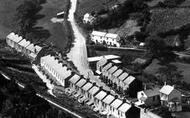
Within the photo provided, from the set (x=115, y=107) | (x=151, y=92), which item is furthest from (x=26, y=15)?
(x=115, y=107)

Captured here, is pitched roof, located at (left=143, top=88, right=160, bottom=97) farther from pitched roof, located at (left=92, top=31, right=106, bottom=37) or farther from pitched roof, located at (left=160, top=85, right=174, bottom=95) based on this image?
pitched roof, located at (left=92, top=31, right=106, bottom=37)

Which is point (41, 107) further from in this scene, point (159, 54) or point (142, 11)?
point (142, 11)

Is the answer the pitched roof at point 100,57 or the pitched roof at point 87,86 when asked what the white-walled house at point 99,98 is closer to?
the pitched roof at point 87,86

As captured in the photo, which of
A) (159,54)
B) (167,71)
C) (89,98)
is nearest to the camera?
(89,98)

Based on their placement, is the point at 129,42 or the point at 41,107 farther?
the point at 129,42

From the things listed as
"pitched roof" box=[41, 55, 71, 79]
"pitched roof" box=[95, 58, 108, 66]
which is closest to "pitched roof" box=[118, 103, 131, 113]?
"pitched roof" box=[41, 55, 71, 79]

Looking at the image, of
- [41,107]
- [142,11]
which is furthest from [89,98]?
[142,11]
